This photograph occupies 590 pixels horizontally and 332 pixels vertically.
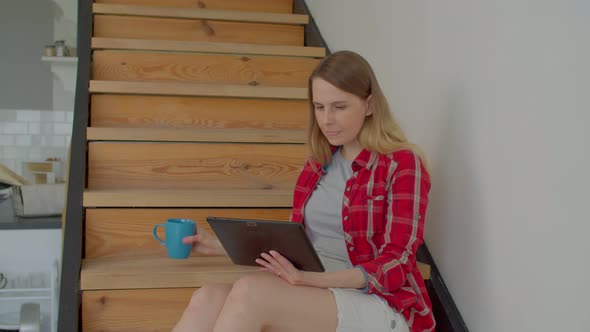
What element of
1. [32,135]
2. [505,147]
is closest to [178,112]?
[505,147]

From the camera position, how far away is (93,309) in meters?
1.70

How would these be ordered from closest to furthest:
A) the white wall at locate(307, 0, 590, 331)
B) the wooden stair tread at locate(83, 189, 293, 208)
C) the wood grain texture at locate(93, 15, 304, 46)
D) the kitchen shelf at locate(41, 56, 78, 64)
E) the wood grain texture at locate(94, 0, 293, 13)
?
the white wall at locate(307, 0, 590, 331)
the wooden stair tread at locate(83, 189, 293, 208)
the wood grain texture at locate(93, 15, 304, 46)
the wood grain texture at locate(94, 0, 293, 13)
the kitchen shelf at locate(41, 56, 78, 64)

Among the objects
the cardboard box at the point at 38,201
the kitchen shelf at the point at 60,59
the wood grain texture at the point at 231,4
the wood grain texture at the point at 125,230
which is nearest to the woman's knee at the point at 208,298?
the wood grain texture at the point at 125,230

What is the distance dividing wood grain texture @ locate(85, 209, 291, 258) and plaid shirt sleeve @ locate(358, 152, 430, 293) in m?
0.75

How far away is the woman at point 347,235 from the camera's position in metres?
1.27

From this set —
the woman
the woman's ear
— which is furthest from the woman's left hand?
the woman's ear

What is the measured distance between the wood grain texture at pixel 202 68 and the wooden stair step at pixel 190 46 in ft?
0.08

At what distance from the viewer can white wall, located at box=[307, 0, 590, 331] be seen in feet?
3.78

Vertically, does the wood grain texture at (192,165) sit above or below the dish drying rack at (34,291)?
above

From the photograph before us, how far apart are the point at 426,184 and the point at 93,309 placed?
0.88 m

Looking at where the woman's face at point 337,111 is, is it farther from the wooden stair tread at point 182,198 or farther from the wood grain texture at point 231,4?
the wood grain texture at point 231,4

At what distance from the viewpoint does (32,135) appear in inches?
190

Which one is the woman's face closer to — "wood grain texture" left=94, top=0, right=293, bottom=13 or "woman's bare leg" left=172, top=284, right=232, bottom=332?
"woman's bare leg" left=172, top=284, right=232, bottom=332

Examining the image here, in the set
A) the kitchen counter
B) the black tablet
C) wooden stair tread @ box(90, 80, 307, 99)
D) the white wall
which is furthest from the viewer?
the kitchen counter
